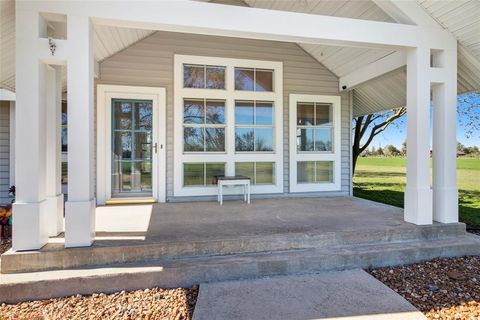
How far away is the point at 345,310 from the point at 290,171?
11.9 feet

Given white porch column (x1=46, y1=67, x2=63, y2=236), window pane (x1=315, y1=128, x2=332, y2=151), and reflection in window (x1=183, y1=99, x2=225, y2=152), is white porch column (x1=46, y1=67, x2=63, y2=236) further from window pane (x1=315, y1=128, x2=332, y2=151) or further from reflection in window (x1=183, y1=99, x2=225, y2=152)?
window pane (x1=315, y1=128, x2=332, y2=151)

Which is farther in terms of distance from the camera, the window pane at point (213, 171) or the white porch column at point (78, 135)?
the window pane at point (213, 171)

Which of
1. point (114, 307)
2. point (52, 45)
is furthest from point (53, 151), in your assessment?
point (114, 307)

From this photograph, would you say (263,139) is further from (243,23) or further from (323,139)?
(243,23)

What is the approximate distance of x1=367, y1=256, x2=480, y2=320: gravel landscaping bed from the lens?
2.21 m

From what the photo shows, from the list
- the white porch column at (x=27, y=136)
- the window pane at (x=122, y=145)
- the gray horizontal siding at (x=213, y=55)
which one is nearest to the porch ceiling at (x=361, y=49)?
the gray horizontal siding at (x=213, y=55)

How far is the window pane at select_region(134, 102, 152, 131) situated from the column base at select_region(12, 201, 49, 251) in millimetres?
2708

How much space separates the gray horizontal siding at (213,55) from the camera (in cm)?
492

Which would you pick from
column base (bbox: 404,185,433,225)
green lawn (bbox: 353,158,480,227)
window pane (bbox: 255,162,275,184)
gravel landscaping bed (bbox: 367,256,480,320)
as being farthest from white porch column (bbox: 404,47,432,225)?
window pane (bbox: 255,162,275,184)

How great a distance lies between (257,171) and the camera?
5.52 metres

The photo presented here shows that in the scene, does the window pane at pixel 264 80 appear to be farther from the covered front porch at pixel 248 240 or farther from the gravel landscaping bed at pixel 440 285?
the gravel landscaping bed at pixel 440 285

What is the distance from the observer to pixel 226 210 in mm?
4348

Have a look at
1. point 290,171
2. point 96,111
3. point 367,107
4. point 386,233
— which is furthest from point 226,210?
point 367,107

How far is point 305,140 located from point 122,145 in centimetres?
350
